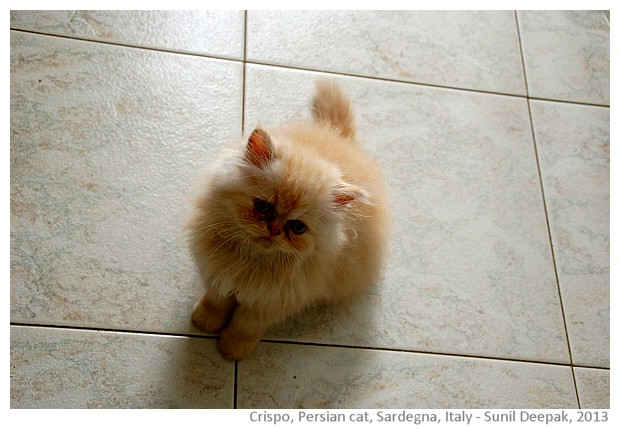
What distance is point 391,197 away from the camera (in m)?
1.59

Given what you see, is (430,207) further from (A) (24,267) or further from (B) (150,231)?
(A) (24,267)

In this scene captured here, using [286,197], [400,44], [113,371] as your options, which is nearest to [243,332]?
[113,371]

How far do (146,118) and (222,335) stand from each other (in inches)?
25.4

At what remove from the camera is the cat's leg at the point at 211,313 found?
1322 millimetres

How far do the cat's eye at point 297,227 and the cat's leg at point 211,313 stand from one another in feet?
1.13

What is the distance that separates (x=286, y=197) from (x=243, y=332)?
0.43 metres

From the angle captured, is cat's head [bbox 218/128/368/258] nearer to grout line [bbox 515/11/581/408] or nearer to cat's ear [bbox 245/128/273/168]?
cat's ear [bbox 245/128/273/168]

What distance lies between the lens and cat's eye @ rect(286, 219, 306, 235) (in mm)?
1059

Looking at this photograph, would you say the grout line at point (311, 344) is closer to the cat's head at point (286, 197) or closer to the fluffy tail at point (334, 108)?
the cat's head at point (286, 197)

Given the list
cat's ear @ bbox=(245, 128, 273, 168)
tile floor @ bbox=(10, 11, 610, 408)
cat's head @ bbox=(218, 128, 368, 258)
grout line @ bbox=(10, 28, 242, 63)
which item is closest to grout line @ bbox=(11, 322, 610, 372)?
tile floor @ bbox=(10, 11, 610, 408)

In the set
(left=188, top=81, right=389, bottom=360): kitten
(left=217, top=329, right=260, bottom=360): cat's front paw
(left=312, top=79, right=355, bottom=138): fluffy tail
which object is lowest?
(left=217, top=329, right=260, bottom=360): cat's front paw

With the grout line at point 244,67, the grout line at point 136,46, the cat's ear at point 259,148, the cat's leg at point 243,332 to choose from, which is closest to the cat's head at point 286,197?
the cat's ear at point 259,148

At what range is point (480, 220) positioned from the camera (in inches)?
63.9

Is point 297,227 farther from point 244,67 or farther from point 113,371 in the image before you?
point 244,67
